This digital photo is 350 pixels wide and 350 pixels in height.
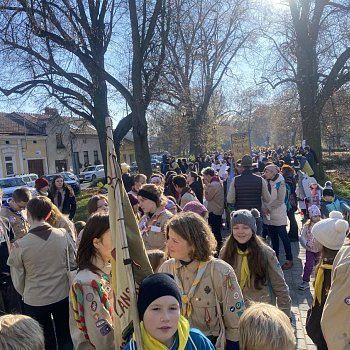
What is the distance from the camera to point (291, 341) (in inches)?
80.4

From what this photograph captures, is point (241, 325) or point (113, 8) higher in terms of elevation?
point (113, 8)

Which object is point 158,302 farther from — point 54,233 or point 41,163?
point 41,163

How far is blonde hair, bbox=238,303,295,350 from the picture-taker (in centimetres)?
200

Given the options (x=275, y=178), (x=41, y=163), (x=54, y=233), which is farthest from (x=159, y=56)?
A: (x=41, y=163)

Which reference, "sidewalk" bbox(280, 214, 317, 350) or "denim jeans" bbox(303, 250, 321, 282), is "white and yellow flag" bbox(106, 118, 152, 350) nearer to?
"sidewalk" bbox(280, 214, 317, 350)

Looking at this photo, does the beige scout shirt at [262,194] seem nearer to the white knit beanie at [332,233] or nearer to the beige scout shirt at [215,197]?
the beige scout shirt at [215,197]

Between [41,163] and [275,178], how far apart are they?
1660 inches

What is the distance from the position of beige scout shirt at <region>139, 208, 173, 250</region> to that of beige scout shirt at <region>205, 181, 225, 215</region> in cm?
379

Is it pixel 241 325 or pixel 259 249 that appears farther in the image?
pixel 259 249

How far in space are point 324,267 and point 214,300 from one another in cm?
102

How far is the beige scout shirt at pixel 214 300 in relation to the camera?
8.68 ft

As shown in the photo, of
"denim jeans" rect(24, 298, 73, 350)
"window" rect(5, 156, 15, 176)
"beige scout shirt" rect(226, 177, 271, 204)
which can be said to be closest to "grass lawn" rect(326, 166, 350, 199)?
"beige scout shirt" rect(226, 177, 271, 204)

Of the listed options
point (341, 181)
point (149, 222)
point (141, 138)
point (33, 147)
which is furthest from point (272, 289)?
point (33, 147)

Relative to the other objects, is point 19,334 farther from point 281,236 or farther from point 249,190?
point 281,236
